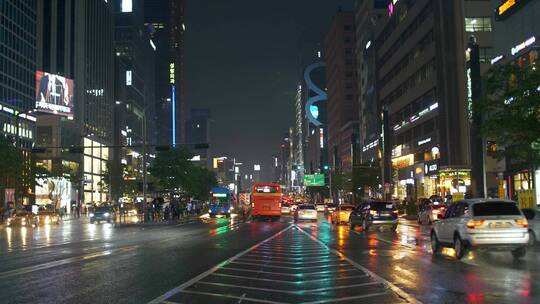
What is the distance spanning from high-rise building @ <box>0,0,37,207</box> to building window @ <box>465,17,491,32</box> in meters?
65.1

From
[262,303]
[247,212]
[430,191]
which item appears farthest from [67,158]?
[262,303]

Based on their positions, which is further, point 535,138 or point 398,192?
point 398,192

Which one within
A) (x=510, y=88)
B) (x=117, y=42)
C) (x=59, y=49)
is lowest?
(x=510, y=88)

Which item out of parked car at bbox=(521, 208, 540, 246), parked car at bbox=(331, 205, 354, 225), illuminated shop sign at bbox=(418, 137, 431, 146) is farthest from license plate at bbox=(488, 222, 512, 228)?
illuminated shop sign at bbox=(418, 137, 431, 146)

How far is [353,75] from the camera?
17125cm

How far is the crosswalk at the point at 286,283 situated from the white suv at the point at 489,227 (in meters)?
3.43

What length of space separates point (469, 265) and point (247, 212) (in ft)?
200

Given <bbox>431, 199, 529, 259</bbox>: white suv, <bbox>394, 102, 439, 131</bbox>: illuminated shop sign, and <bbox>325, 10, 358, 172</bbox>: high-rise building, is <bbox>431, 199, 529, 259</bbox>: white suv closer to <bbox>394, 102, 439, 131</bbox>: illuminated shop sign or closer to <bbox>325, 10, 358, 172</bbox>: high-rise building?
<bbox>394, 102, 439, 131</bbox>: illuminated shop sign

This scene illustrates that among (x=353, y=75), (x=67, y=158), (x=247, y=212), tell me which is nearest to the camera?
(x=247, y=212)

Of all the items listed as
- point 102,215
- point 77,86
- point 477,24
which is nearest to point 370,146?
point 477,24

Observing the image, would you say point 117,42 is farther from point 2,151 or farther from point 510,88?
point 510,88

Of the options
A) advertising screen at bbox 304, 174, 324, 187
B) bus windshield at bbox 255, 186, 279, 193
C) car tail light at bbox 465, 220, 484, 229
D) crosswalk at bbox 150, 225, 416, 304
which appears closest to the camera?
crosswalk at bbox 150, 225, 416, 304

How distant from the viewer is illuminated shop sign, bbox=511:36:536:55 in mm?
42103

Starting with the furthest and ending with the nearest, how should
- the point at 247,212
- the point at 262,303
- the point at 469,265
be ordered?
the point at 247,212 → the point at 469,265 → the point at 262,303
